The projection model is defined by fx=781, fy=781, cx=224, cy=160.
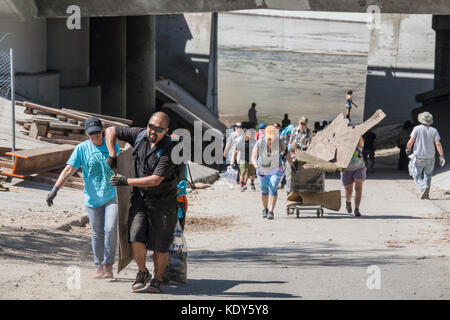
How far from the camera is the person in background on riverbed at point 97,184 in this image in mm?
8398

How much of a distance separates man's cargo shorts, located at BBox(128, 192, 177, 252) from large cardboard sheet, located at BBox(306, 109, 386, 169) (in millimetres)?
7050

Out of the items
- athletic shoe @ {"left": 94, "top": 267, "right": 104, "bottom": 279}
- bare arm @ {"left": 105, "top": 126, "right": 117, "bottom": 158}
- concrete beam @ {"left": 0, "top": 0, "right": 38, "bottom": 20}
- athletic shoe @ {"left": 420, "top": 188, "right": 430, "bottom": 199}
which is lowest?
athletic shoe @ {"left": 420, "top": 188, "right": 430, "bottom": 199}

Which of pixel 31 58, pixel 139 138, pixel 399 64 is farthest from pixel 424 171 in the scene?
pixel 399 64

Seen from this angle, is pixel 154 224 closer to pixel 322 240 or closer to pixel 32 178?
pixel 322 240

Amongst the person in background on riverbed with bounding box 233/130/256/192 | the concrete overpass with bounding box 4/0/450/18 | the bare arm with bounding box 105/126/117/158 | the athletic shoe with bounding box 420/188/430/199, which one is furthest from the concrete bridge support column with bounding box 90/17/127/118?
the bare arm with bounding box 105/126/117/158

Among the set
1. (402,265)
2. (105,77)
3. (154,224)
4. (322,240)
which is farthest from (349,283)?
(105,77)

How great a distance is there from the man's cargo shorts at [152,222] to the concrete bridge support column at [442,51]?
29.3 meters

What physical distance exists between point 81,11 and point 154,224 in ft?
47.2

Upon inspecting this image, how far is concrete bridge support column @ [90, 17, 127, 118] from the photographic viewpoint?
3078 cm

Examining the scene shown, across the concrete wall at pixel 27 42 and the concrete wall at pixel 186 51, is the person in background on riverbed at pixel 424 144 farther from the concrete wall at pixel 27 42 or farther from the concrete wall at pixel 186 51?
the concrete wall at pixel 186 51

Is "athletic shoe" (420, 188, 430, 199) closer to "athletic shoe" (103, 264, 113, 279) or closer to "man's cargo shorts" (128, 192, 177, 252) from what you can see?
"athletic shoe" (103, 264, 113, 279)

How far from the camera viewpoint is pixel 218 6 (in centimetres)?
2016

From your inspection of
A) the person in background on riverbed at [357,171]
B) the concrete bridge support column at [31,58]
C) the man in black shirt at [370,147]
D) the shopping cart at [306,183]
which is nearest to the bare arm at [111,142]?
the shopping cart at [306,183]

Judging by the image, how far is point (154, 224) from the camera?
25.6 ft
